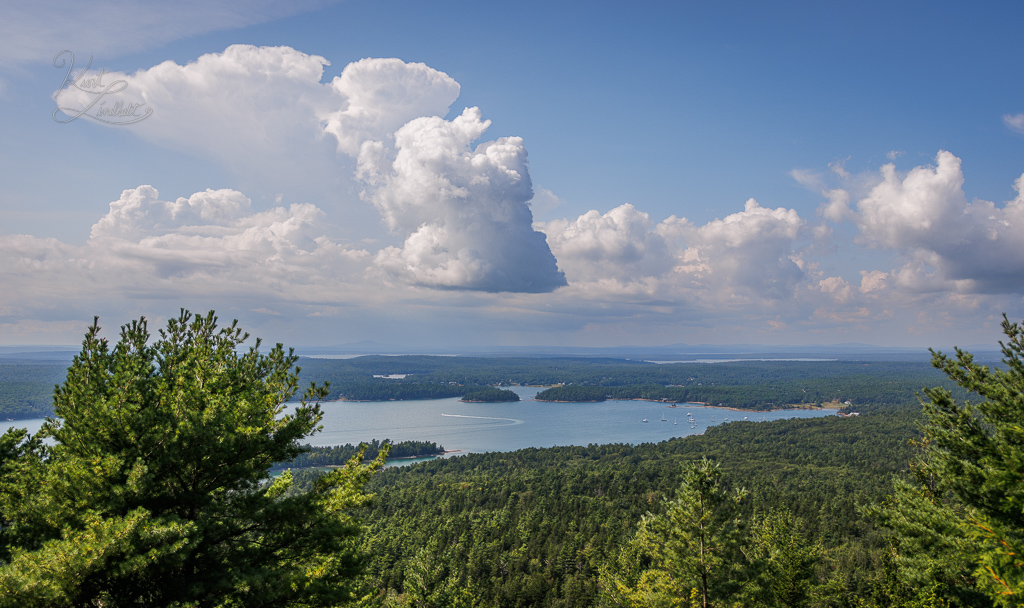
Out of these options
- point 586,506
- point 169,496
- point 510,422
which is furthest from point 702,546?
point 510,422

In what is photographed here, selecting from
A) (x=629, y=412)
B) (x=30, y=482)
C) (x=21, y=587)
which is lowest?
(x=629, y=412)

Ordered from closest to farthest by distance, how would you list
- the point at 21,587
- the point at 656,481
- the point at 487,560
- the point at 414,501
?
the point at 21,587 → the point at 487,560 → the point at 414,501 → the point at 656,481

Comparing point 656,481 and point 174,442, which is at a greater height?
A: point 174,442

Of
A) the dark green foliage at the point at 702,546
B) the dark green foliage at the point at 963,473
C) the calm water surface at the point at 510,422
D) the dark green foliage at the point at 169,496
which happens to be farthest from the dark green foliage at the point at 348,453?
the dark green foliage at the point at 169,496

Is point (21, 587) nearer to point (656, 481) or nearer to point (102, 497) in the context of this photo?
point (102, 497)

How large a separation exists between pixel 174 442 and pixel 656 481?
2998 inches

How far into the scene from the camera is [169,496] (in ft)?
23.6

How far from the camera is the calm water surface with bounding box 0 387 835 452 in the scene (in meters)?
123

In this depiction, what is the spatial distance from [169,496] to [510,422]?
14949 centimetres

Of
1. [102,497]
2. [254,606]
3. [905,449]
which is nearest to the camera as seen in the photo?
[102,497]

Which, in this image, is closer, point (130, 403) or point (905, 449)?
point (130, 403)

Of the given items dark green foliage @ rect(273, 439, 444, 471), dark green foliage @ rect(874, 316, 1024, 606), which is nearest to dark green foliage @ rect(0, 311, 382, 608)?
dark green foliage @ rect(874, 316, 1024, 606)

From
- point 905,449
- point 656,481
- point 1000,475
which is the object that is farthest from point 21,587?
point 905,449

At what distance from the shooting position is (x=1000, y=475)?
6742 mm
